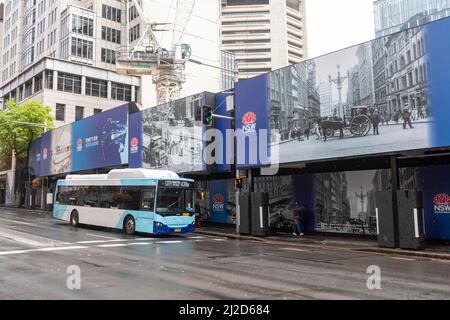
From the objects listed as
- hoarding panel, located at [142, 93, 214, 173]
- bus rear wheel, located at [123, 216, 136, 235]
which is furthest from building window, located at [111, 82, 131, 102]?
bus rear wheel, located at [123, 216, 136, 235]

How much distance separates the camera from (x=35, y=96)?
217ft

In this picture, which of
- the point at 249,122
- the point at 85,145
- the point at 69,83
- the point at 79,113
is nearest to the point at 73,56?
the point at 69,83

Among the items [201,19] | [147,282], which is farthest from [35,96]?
[147,282]

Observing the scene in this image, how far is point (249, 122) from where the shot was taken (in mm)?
23141

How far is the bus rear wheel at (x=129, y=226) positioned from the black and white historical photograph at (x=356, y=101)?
793cm

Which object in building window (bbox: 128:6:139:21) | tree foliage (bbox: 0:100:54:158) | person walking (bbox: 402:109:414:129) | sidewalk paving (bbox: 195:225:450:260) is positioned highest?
building window (bbox: 128:6:139:21)

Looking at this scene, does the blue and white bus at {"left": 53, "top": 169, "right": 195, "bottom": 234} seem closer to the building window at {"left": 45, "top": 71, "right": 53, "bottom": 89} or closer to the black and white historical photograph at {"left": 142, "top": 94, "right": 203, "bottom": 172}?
the black and white historical photograph at {"left": 142, "top": 94, "right": 203, "bottom": 172}

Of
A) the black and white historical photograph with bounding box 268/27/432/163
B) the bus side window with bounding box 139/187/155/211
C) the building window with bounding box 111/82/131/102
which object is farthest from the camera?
the building window with bounding box 111/82/131/102

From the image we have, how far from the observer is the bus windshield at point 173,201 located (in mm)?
20969

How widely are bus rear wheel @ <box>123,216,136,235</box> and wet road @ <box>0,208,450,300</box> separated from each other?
13.9ft

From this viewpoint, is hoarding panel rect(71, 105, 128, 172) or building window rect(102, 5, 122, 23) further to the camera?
building window rect(102, 5, 122, 23)

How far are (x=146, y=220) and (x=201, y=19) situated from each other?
76182 millimetres

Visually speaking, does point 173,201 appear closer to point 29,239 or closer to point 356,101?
point 29,239

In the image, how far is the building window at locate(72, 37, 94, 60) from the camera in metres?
75.2
